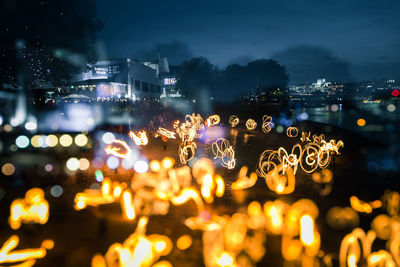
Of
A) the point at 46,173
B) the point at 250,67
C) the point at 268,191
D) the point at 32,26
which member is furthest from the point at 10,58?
the point at 250,67

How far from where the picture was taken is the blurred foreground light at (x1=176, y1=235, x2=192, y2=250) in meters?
5.57

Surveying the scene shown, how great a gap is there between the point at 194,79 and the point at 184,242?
76.7m

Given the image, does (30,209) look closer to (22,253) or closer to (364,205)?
(22,253)

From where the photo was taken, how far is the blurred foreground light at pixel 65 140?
47.6 feet

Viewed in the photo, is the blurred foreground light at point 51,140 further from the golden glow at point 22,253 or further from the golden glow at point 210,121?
the golden glow at point 210,121

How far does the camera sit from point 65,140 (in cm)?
1480

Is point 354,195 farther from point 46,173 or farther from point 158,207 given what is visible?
point 46,173

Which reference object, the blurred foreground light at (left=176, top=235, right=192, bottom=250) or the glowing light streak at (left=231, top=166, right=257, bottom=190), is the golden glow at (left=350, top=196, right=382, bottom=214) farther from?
the blurred foreground light at (left=176, top=235, right=192, bottom=250)

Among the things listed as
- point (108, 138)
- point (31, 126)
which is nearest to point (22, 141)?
point (108, 138)

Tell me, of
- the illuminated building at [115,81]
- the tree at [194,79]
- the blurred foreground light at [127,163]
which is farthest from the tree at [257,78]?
the blurred foreground light at [127,163]

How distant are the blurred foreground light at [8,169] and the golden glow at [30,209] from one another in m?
2.24

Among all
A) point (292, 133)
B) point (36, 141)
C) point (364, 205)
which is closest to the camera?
point (364, 205)

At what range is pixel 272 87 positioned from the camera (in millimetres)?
101438

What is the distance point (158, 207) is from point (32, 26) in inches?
785
